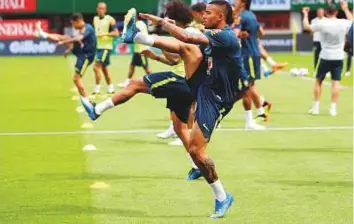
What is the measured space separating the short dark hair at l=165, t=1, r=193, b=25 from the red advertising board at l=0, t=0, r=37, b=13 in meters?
37.0

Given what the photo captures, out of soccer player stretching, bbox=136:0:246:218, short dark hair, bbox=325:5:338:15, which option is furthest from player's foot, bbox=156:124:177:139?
soccer player stretching, bbox=136:0:246:218

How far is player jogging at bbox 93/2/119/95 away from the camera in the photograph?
23297mm

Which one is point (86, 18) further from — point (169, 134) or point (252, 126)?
point (169, 134)

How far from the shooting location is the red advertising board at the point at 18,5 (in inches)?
1855

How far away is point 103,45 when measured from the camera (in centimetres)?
2386

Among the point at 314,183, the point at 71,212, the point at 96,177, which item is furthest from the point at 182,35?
the point at 96,177

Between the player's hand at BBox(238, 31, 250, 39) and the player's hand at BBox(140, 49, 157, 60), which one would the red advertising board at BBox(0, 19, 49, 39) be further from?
the player's hand at BBox(140, 49, 157, 60)

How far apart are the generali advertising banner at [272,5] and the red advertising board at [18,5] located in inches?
517

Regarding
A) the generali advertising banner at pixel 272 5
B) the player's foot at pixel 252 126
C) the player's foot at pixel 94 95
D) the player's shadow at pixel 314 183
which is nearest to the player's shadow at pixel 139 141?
the player's foot at pixel 252 126

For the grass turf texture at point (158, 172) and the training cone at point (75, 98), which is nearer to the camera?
the grass turf texture at point (158, 172)

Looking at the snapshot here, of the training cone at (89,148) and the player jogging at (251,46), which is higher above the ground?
the player jogging at (251,46)

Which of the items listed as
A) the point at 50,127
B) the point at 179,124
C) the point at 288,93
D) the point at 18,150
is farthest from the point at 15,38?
the point at 179,124

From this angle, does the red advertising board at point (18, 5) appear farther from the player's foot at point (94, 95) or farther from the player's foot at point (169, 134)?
the player's foot at point (169, 134)

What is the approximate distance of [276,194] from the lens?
1018cm
